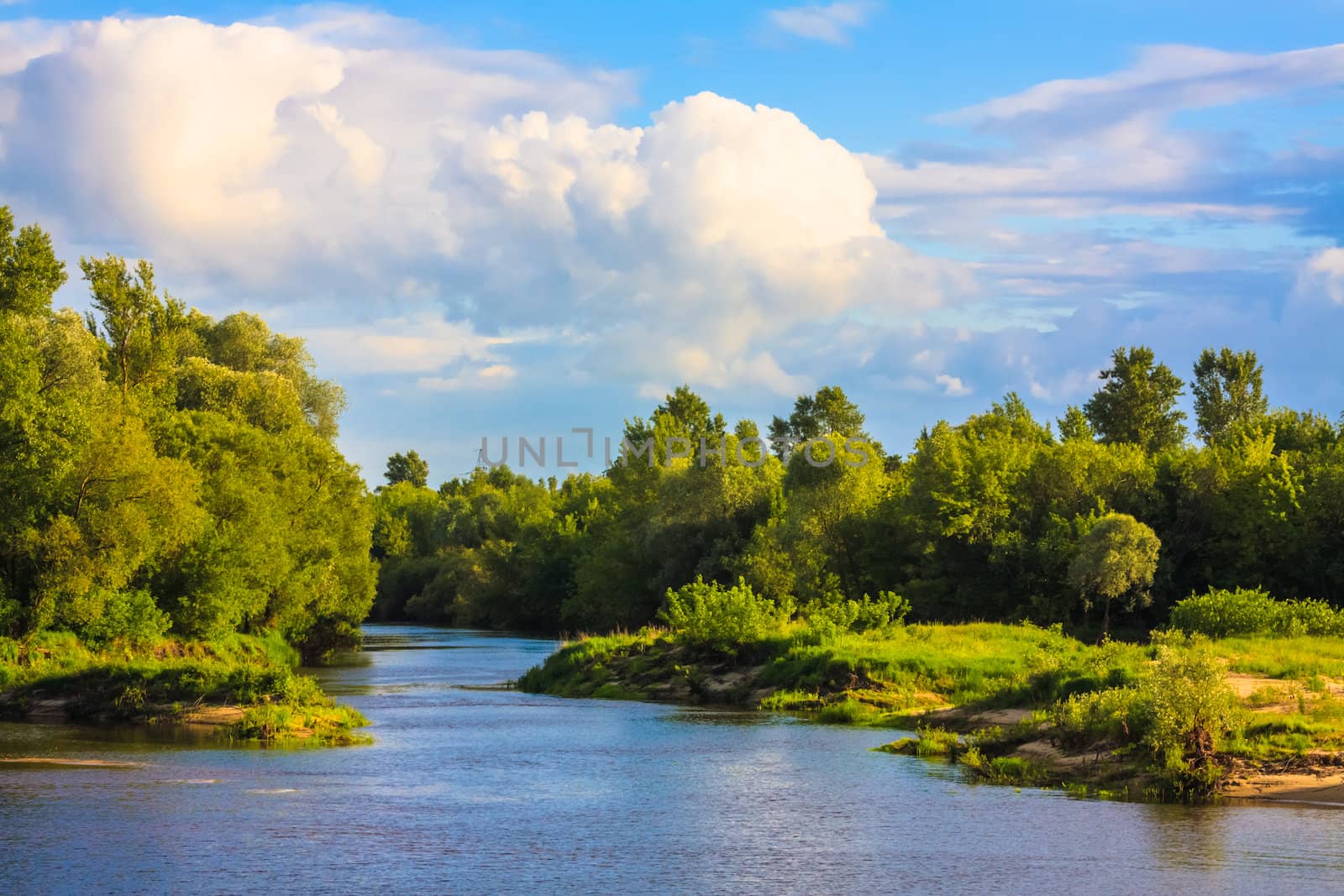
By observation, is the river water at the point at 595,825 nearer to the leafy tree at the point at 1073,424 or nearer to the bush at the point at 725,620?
the bush at the point at 725,620

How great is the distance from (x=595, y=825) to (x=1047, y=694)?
1807 cm

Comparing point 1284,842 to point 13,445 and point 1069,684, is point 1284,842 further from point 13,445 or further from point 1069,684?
point 13,445

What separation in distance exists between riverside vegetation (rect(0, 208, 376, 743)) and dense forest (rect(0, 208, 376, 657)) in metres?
0.10

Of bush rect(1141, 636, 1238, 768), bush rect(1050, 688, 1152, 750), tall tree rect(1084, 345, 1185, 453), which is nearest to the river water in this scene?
bush rect(1141, 636, 1238, 768)

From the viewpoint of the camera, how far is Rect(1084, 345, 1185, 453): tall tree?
112750 mm

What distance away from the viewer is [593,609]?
123 meters

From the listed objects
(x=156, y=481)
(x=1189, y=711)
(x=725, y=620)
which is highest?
(x=156, y=481)

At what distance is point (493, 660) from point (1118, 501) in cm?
4168

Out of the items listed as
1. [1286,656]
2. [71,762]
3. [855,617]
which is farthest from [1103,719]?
[71,762]

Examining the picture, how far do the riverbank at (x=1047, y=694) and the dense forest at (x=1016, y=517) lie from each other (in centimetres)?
820

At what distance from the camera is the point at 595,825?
28406 mm

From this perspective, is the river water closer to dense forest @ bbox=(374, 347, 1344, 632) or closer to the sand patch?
the sand patch

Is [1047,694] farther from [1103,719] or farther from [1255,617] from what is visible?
[1255,617]

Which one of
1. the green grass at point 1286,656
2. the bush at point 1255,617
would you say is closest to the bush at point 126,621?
the green grass at point 1286,656
